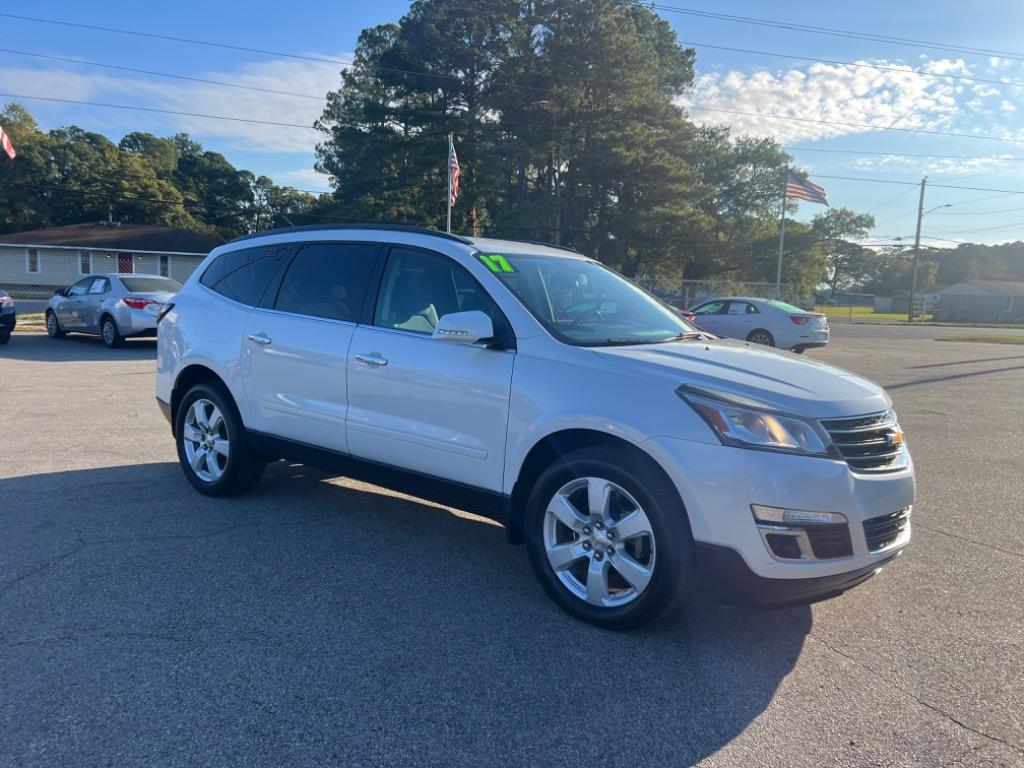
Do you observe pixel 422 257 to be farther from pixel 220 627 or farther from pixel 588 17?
pixel 588 17

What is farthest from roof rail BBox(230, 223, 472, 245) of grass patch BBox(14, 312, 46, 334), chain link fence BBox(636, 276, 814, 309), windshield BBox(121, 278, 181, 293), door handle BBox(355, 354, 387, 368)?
chain link fence BBox(636, 276, 814, 309)

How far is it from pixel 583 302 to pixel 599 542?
152cm

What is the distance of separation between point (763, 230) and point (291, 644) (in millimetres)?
68746

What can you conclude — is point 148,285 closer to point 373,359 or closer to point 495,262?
point 373,359

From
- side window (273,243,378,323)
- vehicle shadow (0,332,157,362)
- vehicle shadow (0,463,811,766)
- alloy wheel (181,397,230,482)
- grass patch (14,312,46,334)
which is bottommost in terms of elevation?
grass patch (14,312,46,334)

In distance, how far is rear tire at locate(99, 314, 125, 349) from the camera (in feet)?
51.4

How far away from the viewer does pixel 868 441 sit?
334 centimetres

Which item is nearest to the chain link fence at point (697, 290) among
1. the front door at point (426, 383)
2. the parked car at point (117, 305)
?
the parked car at point (117, 305)

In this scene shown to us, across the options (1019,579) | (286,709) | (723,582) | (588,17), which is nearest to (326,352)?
(286,709)

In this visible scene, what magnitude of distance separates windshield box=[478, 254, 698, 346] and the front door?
0.25 metres

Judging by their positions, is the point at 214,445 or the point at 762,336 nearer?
the point at 214,445

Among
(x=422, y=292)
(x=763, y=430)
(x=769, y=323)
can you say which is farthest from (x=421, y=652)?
(x=769, y=323)

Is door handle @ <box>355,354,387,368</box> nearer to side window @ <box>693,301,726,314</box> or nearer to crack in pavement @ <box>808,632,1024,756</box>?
crack in pavement @ <box>808,632,1024,756</box>

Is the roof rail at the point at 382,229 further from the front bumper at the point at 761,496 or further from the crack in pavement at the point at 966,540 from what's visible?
the crack in pavement at the point at 966,540
